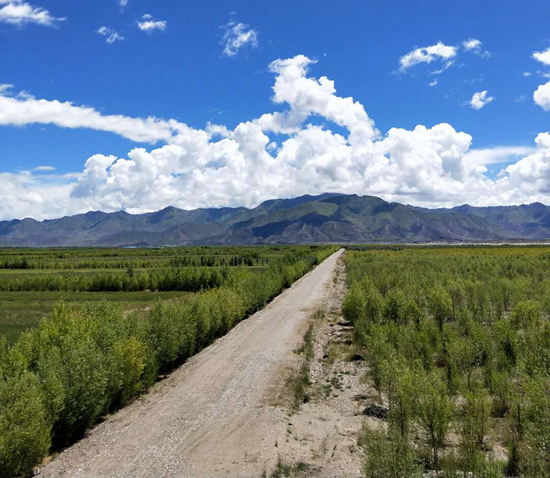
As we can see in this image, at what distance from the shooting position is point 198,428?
1317 cm

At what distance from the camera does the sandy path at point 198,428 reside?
1083 cm

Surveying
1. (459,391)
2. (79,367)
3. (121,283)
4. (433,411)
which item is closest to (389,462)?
(433,411)

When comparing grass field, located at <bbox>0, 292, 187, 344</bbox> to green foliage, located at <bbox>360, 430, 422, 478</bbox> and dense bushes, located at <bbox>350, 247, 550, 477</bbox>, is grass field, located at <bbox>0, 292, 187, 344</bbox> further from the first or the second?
green foliage, located at <bbox>360, 430, 422, 478</bbox>

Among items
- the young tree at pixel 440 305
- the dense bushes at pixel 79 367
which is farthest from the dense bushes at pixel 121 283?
the young tree at pixel 440 305

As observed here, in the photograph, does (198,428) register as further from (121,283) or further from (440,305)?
(121,283)

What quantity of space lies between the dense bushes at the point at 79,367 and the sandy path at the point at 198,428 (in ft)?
2.84

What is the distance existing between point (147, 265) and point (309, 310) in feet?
260

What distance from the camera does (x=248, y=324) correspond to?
31453 mm

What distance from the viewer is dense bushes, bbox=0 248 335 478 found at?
10016 mm

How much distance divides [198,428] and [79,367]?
14.3ft

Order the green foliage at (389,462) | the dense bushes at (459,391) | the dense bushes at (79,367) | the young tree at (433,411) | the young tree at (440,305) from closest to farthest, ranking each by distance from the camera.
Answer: the green foliage at (389,462) → the dense bushes at (459,391) → the dense bushes at (79,367) → the young tree at (433,411) → the young tree at (440,305)

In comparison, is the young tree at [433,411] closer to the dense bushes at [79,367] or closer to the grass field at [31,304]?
the dense bushes at [79,367]

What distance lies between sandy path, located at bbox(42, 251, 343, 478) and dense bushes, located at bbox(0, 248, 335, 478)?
867 millimetres

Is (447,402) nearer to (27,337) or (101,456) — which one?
(101,456)
